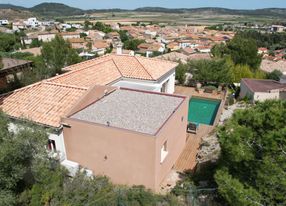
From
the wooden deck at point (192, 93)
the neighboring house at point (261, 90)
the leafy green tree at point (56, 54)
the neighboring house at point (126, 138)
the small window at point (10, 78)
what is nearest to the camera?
the neighboring house at point (126, 138)

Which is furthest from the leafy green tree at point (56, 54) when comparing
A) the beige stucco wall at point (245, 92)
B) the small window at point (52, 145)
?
the beige stucco wall at point (245, 92)

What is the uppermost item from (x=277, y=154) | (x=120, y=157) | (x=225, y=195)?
(x=277, y=154)

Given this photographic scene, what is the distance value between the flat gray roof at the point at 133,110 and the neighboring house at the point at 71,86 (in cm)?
144

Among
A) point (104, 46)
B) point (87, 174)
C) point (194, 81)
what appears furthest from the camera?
point (104, 46)

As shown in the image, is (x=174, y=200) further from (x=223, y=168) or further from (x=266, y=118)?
(x=266, y=118)

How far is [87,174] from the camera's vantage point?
15.1m

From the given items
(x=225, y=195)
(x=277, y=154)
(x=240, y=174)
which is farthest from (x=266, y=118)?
(x=225, y=195)

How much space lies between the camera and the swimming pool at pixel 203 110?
28.3m

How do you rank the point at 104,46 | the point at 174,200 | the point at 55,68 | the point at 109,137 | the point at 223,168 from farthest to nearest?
the point at 104,46 < the point at 55,68 < the point at 109,137 < the point at 174,200 < the point at 223,168

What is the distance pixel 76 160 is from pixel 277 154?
461 inches

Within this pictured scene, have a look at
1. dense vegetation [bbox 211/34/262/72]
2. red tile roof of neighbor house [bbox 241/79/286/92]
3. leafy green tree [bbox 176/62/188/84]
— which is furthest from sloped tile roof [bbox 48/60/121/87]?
dense vegetation [bbox 211/34/262/72]

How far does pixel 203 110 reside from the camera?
100 ft

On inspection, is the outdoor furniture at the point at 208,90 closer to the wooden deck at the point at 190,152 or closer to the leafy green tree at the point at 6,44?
the wooden deck at the point at 190,152

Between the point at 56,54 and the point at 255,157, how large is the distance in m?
27.3
